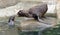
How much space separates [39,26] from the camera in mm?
1770

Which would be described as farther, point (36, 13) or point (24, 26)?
point (36, 13)

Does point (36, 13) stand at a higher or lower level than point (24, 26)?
higher

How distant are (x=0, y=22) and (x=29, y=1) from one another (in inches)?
56.2

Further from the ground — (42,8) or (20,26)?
(42,8)

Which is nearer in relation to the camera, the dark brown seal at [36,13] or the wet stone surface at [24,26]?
the wet stone surface at [24,26]

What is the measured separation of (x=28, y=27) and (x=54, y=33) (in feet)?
0.98

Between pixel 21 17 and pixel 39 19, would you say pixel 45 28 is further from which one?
pixel 21 17

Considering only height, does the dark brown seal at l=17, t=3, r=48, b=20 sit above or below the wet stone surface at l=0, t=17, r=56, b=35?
above

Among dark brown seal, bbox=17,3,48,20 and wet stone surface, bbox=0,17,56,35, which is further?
dark brown seal, bbox=17,3,48,20

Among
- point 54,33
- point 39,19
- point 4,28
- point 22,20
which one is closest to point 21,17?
point 22,20

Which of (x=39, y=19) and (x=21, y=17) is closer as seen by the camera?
(x=39, y=19)

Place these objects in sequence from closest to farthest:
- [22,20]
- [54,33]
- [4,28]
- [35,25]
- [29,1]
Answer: [54,33] < [4,28] < [35,25] < [22,20] < [29,1]

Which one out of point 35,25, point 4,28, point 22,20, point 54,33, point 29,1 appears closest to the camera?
point 54,33

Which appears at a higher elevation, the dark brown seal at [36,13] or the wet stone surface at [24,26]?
the dark brown seal at [36,13]
